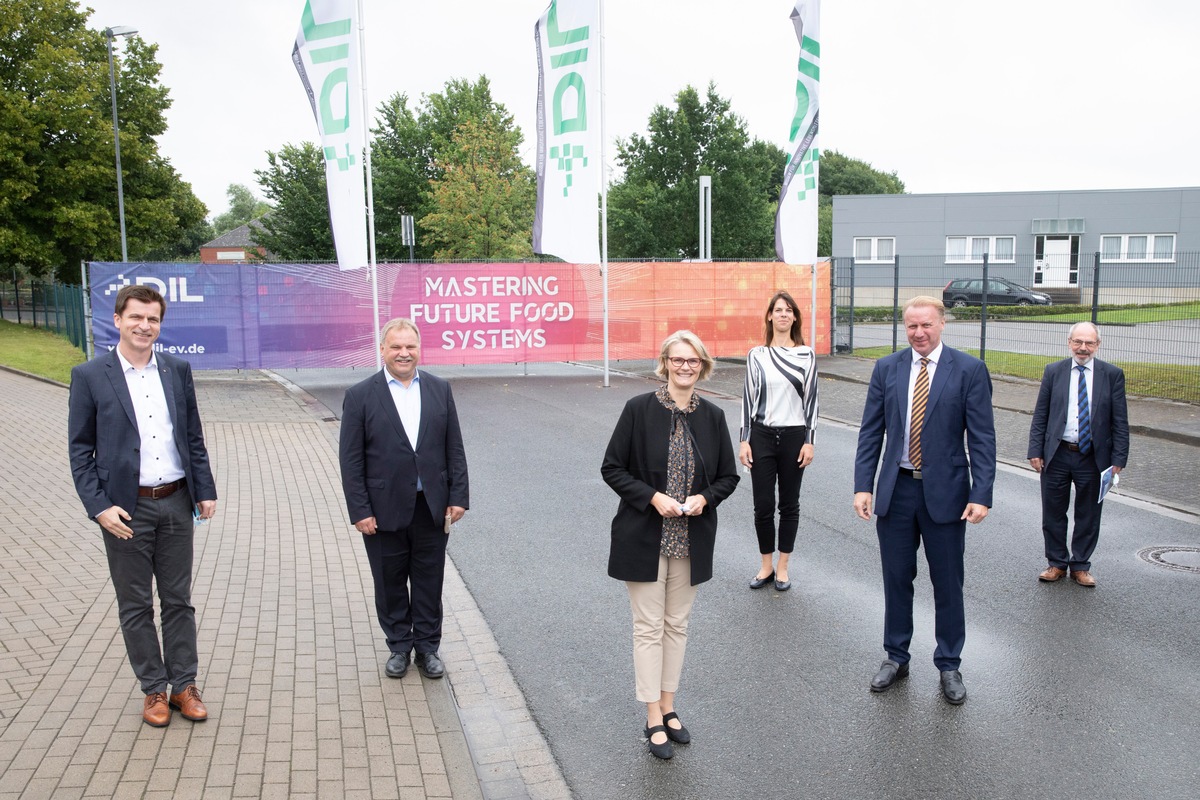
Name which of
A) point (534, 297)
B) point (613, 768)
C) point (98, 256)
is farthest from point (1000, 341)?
point (98, 256)

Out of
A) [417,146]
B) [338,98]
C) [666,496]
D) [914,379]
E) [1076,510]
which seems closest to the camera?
[666,496]

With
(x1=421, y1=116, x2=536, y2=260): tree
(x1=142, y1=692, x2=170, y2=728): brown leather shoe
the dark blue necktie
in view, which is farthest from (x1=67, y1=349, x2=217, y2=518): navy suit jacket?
(x1=421, y1=116, x2=536, y2=260): tree

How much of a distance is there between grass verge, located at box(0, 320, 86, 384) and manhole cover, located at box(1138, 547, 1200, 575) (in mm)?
16115

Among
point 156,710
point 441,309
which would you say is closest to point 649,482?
point 156,710

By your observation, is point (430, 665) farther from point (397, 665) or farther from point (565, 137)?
point (565, 137)

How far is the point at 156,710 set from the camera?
174 inches

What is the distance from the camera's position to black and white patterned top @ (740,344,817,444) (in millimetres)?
6223

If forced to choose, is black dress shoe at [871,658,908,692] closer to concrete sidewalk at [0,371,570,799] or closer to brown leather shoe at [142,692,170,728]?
concrete sidewalk at [0,371,570,799]

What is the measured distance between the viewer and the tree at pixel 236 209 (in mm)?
134012

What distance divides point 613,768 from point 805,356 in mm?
3094

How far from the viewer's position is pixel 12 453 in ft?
36.3

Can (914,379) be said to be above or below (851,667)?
above

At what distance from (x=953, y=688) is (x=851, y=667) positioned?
1.89 feet

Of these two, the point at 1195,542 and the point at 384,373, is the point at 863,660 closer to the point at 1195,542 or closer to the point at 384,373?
the point at 384,373
